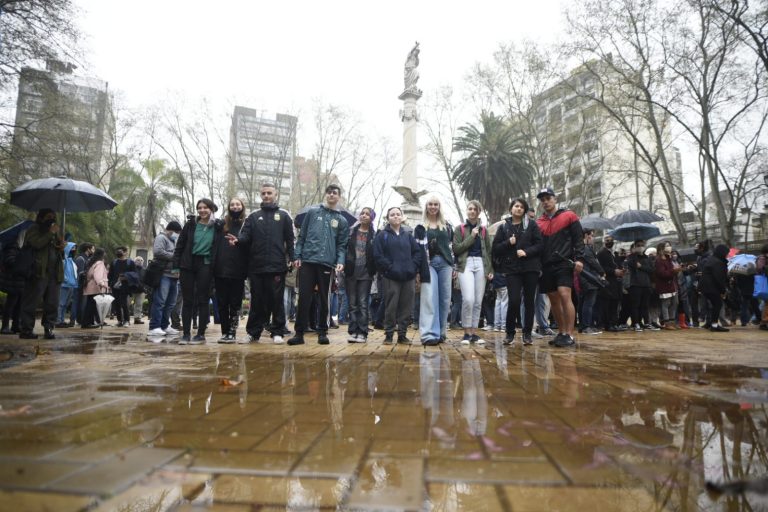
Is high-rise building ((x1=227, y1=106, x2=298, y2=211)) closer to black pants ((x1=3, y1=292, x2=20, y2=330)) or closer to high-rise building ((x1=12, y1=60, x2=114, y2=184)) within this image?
high-rise building ((x1=12, y1=60, x2=114, y2=184))

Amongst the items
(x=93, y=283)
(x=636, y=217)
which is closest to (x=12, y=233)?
(x=93, y=283)

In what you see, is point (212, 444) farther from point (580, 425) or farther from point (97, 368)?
point (97, 368)

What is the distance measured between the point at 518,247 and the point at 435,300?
127 cm

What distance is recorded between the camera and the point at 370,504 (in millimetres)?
1155

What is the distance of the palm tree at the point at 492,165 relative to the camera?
1300 inches

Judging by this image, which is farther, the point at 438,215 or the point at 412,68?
the point at 412,68

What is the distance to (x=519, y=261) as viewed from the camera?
18.9 ft

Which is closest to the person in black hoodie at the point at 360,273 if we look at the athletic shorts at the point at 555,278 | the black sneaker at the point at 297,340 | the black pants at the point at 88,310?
the black sneaker at the point at 297,340

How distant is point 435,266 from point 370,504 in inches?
198

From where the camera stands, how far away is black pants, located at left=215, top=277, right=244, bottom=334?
6152 mm

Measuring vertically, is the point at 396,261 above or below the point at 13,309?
above

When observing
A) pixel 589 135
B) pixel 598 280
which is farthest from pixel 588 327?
pixel 589 135

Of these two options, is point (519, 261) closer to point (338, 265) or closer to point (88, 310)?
point (338, 265)

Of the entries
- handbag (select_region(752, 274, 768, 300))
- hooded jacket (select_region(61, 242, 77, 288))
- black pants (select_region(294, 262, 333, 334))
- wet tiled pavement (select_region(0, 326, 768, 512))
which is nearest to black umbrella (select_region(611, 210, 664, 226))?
handbag (select_region(752, 274, 768, 300))
